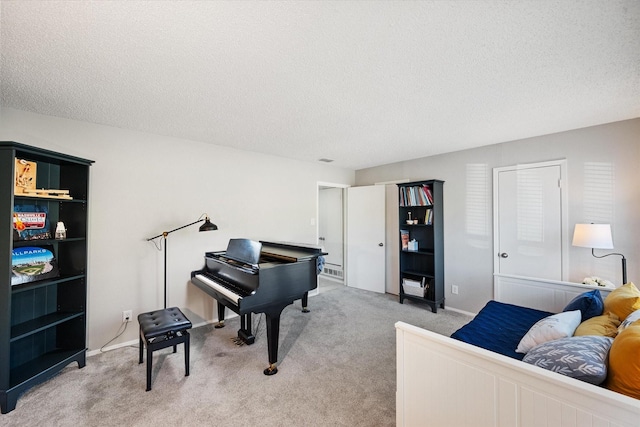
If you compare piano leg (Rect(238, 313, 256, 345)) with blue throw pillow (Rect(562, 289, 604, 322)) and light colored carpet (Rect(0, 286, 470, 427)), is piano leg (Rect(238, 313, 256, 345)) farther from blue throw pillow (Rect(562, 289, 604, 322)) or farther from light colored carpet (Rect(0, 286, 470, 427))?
blue throw pillow (Rect(562, 289, 604, 322))

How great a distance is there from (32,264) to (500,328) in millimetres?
3746

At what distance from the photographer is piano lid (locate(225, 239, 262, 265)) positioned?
8.07 feet

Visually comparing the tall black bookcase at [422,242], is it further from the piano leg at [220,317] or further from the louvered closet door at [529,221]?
the piano leg at [220,317]

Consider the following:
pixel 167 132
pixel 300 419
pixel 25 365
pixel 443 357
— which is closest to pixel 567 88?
pixel 443 357

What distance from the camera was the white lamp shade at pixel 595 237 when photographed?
234 centimetres

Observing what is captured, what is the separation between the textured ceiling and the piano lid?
1252 millimetres

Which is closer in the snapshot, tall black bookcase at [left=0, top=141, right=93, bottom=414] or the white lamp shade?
tall black bookcase at [left=0, top=141, right=93, bottom=414]

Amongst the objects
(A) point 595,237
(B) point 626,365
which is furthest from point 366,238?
(B) point 626,365

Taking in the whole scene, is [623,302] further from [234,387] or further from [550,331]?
[234,387]

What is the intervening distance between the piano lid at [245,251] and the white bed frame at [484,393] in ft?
4.99

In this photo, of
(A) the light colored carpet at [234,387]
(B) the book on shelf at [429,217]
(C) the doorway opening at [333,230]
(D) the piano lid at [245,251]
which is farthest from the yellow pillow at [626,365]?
(C) the doorway opening at [333,230]

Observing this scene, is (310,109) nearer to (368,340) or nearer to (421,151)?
(421,151)

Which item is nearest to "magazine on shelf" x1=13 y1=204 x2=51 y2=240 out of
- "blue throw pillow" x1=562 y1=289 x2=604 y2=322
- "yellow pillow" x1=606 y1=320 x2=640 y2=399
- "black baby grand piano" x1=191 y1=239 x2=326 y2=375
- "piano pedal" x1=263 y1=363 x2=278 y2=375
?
"black baby grand piano" x1=191 y1=239 x2=326 y2=375

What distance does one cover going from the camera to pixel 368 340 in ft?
9.14
